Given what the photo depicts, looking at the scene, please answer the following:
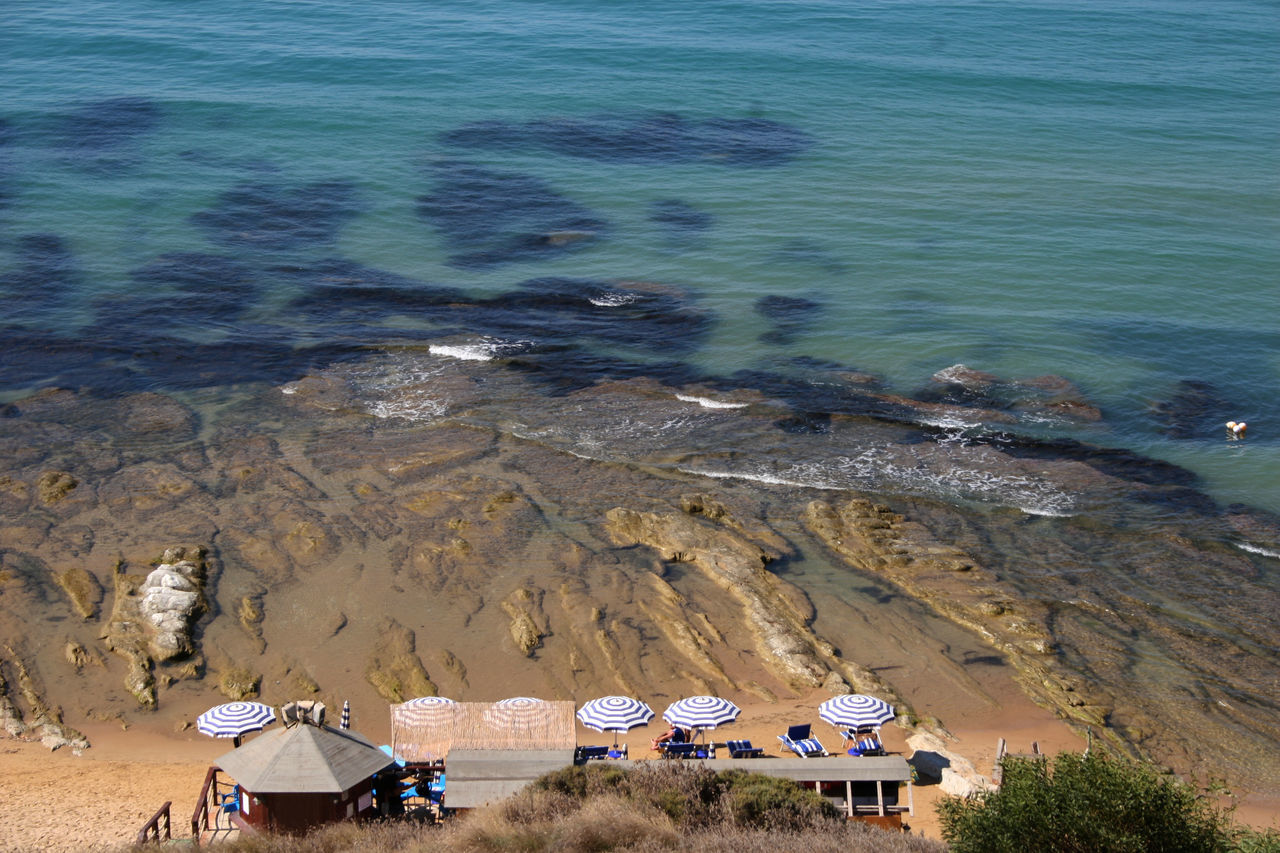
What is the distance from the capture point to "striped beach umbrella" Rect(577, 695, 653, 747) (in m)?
15.0

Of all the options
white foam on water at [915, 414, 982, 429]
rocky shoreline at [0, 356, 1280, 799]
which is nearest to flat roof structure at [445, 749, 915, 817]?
rocky shoreline at [0, 356, 1280, 799]

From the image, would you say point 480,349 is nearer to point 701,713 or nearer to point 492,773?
point 701,713

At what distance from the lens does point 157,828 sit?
12.6 metres

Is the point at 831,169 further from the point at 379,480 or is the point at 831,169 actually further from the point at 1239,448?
the point at 379,480

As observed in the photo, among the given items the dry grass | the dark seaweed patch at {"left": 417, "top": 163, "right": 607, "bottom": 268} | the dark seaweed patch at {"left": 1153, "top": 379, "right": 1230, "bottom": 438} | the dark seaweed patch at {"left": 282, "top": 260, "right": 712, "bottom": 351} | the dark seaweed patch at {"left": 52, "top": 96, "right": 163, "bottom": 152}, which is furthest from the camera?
the dark seaweed patch at {"left": 52, "top": 96, "right": 163, "bottom": 152}

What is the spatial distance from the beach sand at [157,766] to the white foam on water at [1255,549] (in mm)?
7242

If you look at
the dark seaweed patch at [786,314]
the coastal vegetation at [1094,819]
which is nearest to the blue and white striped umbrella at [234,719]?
the coastal vegetation at [1094,819]

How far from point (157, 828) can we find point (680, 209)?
30.3 m

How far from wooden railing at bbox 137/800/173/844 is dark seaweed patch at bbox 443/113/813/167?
3482cm

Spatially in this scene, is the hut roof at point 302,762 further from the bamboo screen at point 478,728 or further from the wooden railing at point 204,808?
the bamboo screen at point 478,728

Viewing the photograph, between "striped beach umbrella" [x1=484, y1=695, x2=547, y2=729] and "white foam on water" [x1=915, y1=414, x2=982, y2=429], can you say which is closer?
"striped beach umbrella" [x1=484, y1=695, x2=547, y2=729]

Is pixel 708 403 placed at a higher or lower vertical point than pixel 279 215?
lower

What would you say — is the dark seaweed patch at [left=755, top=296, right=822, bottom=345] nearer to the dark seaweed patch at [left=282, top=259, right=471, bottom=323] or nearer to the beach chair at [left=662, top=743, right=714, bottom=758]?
the dark seaweed patch at [left=282, top=259, right=471, bottom=323]

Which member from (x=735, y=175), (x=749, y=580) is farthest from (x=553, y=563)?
(x=735, y=175)
